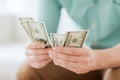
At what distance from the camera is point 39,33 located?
951 mm

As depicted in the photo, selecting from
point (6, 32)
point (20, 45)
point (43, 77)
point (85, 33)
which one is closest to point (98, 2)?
point (85, 33)

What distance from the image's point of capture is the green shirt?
106cm

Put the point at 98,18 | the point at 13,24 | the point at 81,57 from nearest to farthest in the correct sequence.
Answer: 1. the point at 81,57
2. the point at 98,18
3. the point at 13,24

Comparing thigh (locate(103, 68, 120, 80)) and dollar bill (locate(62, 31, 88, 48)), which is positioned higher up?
dollar bill (locate(62, 31, 88, 48))

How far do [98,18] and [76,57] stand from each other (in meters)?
0.28

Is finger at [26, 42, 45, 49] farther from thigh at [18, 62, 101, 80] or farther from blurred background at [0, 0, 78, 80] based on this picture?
blurred background at [0, 0, 78, 80]

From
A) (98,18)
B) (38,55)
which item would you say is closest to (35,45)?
(38,55)

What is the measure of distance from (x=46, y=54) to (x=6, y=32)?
4.63ft

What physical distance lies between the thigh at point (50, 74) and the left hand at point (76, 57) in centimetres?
15

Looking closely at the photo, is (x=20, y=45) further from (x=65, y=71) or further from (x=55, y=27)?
(x=65, y=71)

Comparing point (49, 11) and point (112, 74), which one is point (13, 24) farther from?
point (112, 74)

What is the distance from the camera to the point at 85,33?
845 millimetres

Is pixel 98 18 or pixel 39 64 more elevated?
pixel 98 18

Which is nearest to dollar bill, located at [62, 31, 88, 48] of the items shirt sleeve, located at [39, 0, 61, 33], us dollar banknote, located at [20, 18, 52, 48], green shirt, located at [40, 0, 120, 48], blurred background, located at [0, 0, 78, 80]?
us dollar banknote, located at [20, 18, 52, 48]
